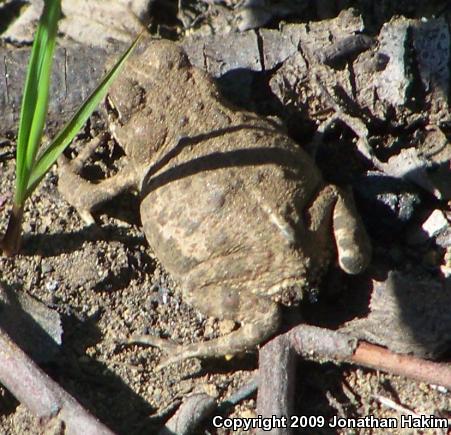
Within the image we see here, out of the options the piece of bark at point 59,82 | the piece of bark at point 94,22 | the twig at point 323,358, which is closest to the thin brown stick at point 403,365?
the twig at point 323,358

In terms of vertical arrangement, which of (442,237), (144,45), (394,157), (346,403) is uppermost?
(144,45)

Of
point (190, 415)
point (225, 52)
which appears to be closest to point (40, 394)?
point (190, 415)

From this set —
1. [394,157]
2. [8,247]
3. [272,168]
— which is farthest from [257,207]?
[8,247]

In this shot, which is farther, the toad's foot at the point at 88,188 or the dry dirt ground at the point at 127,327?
the toad's foot at the point at 88,188

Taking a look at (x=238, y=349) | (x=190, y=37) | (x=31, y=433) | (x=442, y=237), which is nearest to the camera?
(x=31, y=433)

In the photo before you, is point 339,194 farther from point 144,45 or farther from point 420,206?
point 144,45

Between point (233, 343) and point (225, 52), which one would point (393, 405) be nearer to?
point (233, 343)

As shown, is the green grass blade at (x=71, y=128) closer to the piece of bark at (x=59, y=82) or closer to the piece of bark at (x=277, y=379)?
the piece of bark at (x=59, y=82)

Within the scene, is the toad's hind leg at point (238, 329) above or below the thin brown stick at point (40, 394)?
above
